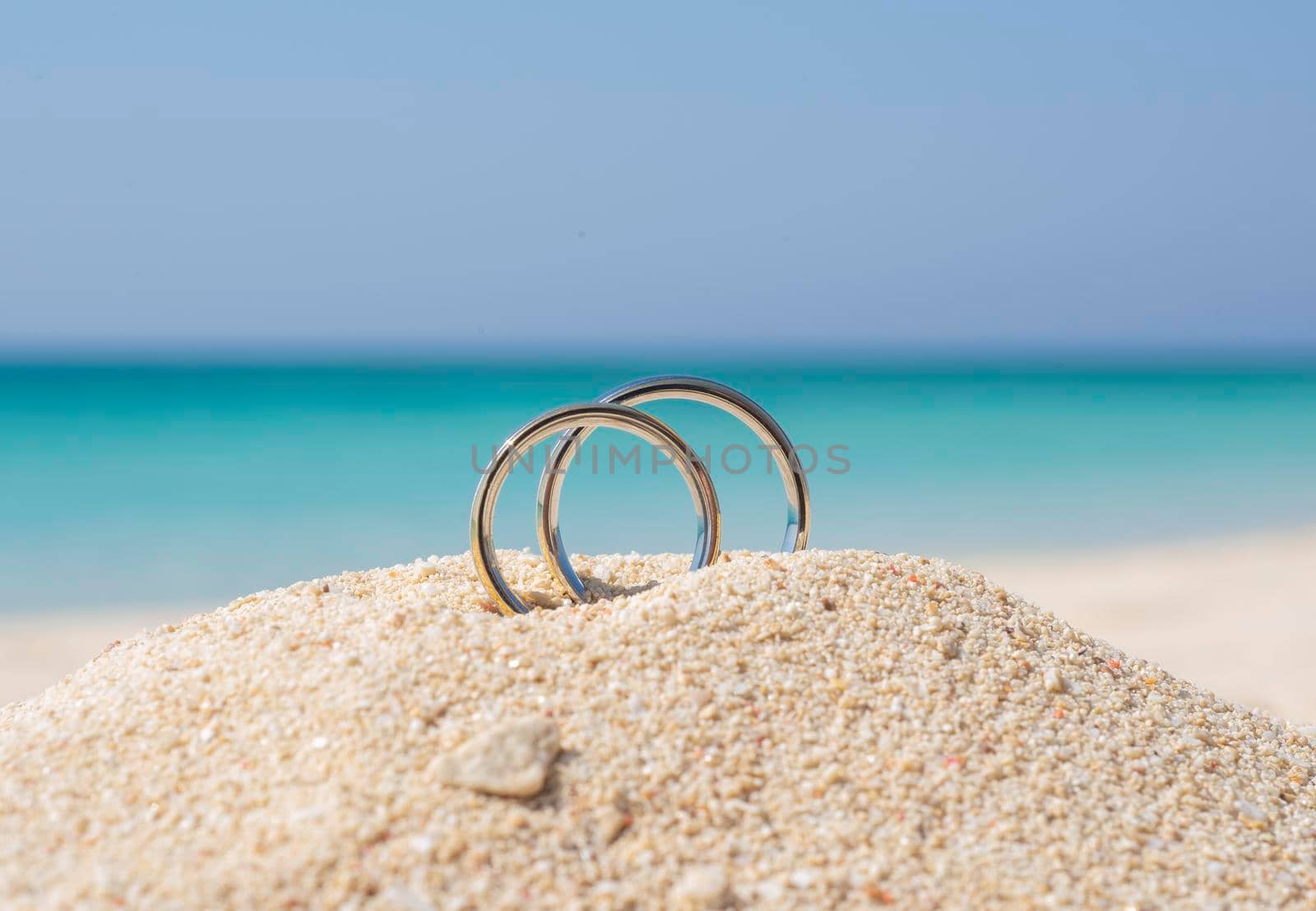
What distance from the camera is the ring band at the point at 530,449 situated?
361cm

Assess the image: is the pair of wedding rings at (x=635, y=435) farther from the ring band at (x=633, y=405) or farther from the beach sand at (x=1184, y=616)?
the beach sand at (x=1184, y=616)

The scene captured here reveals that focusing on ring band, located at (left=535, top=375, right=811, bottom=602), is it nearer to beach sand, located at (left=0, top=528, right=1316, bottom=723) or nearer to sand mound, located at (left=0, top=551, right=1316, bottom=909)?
sand mound, located at (left=0, top=551, right=1316, bottom=909)

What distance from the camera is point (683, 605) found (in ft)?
10.8

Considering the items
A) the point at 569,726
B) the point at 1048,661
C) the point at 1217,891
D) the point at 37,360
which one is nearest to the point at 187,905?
the point at 569,726

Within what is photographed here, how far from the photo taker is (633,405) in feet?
13.1

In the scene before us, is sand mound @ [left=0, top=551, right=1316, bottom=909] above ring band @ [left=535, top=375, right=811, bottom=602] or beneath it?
beneath

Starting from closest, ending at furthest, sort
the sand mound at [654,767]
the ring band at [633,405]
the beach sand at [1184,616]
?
the sand mound at [654,767]
the ring band at [633,405]
the beach sand at [1184,616]

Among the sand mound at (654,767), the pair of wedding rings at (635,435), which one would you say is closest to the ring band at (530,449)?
the pair of wedding rings at (635,435)

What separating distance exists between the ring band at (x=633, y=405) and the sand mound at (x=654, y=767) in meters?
0.56

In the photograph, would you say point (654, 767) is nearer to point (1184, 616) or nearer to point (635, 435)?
point (635, 435)

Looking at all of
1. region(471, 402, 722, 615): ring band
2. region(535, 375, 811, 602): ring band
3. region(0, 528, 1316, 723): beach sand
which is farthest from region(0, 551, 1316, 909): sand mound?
region(0, 528, 1316, 723): beach sand

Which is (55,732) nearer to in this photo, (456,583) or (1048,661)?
(456,583)

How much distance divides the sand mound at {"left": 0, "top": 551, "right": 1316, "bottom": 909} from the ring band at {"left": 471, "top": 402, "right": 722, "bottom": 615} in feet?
1.14

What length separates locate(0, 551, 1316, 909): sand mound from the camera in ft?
7.69
